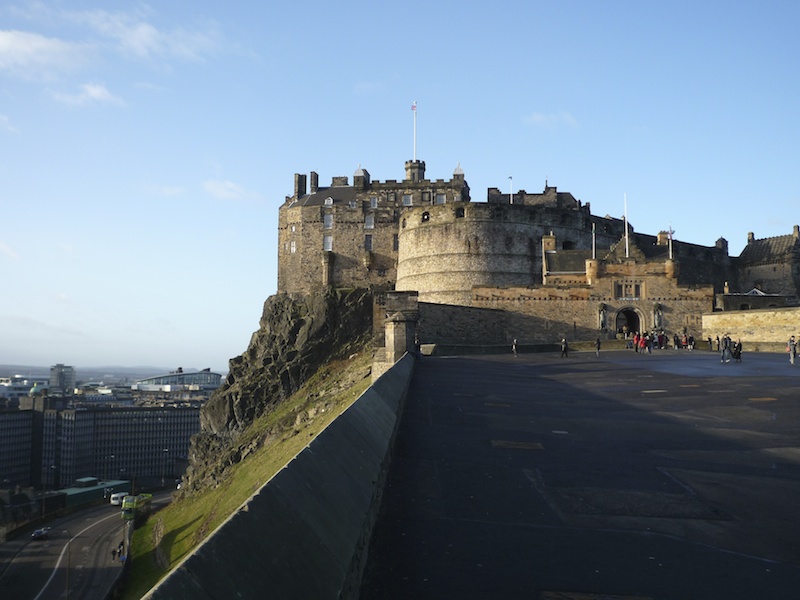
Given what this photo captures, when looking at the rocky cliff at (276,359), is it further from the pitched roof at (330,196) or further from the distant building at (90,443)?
the distant building at (90,443)

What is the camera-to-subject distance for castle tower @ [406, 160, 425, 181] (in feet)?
219

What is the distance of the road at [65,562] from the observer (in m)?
54.1

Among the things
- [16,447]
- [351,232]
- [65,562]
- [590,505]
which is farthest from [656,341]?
[16,447]

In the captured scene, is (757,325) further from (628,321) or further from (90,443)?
(90,443)

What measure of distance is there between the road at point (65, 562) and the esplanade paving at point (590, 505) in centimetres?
4817

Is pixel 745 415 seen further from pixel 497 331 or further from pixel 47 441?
pixel 47 441

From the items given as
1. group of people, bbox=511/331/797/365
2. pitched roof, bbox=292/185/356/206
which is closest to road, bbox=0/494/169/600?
pitched roof, bbox=292/185/356/206

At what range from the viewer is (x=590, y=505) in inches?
202

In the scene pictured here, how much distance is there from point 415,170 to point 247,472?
3834 cm

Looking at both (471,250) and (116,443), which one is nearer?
(471,250)

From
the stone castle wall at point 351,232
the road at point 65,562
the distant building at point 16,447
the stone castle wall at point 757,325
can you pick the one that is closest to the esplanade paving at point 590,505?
the stone castle wall at point 757,325

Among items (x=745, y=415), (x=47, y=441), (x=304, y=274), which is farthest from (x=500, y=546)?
(x=47, y=441)

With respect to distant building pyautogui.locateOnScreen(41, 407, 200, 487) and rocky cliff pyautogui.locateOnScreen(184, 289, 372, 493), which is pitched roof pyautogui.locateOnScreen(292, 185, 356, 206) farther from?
distant building pyautogui.locateOnScreen(41, 407, 200, 487)

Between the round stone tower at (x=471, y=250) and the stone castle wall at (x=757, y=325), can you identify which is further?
the round stone tower at (x=471, y=250)
